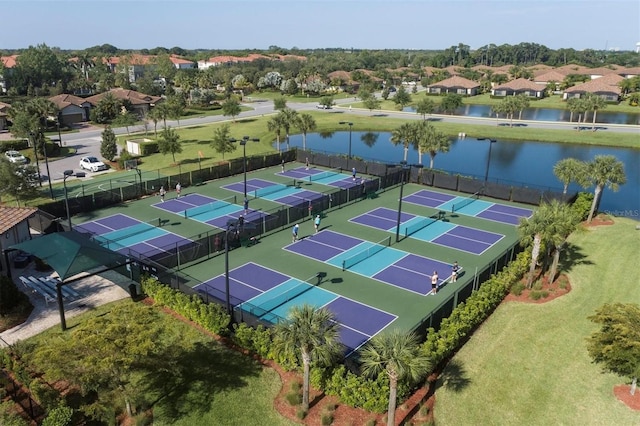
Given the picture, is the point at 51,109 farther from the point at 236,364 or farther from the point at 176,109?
the point at 236,364

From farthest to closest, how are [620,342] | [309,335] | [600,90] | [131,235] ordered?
[600,90] < [131,235] < [620,342] < [309,335]

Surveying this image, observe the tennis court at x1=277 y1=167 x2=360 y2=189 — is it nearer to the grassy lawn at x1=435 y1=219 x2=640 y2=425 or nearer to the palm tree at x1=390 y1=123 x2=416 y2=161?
the palm tree at x1=390 y1=123 x2=416 y2=161

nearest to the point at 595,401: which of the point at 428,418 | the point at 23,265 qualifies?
the point at 428,418

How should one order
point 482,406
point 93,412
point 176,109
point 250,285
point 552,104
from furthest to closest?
point 552,104, point 176,109, point 250,285, point 482,406, point 93,412

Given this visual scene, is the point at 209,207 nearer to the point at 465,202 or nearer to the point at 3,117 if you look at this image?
the point at 465,202

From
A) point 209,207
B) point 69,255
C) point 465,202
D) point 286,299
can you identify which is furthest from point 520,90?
point 69,255

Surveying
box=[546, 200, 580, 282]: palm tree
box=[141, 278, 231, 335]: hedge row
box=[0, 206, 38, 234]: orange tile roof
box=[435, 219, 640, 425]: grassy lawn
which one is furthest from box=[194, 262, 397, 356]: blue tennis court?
box=[0, 206, 38, 234]: orange tile roof
